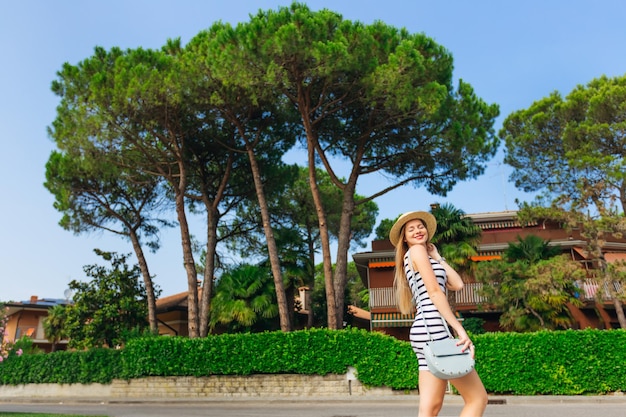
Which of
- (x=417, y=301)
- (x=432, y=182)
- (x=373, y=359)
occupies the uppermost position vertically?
(x=432, y=182)

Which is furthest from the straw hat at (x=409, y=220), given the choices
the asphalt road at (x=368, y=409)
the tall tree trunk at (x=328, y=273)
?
the tall tree trunk at (x=328, y=273)

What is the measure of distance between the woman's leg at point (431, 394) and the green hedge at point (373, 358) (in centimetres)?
1265

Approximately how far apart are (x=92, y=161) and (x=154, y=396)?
9443 millimetres

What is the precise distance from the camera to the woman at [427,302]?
3.13 meters

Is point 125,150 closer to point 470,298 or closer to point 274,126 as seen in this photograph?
point 274,126

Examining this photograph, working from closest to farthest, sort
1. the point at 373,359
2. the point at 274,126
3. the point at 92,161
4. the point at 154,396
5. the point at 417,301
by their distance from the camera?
1. the point at 417,301
2. the point at 373,359
3. the point at 154,396
4. the point at 92,161
5. the point at 274,126

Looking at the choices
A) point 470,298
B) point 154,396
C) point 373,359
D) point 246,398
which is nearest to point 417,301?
point 373,359

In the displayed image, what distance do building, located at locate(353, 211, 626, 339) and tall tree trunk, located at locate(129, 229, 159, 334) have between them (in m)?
10.0

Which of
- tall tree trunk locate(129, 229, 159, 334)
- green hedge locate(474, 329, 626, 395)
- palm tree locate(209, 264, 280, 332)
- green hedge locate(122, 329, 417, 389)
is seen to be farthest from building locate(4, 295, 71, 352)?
green hedge locate(474, 329, 626, 395)

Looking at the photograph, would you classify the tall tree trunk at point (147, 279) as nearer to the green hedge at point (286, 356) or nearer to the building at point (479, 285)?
the green hedge at point (286, 356)

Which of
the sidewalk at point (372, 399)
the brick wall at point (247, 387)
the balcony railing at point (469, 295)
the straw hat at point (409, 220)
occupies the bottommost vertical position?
the sidewalk at point (372, 399)

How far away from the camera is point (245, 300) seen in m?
20.1

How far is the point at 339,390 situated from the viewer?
15.8 metres

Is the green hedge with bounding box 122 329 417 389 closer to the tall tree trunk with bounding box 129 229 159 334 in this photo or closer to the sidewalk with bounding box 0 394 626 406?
the sidewalk with bounding box 0 394 626 406
